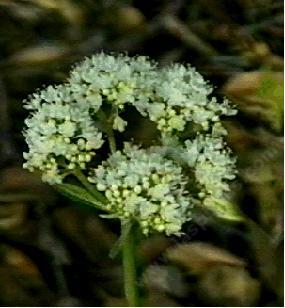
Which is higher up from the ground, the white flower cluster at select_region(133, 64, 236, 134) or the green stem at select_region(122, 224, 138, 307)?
the white flower cluster at select_region(133, 64, 236, 134)

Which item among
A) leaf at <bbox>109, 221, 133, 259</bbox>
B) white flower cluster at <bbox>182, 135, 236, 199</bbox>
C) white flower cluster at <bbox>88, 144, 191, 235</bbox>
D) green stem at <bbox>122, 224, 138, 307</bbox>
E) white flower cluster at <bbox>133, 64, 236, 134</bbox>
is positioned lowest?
green stem at <bbox>122, 224, 138, 307</bbox>

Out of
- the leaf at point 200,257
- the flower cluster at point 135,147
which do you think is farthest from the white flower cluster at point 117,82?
the leaf at point 200,257

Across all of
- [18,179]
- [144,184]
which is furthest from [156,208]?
[18,179]

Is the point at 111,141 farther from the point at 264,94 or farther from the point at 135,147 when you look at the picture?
the point at 264,94


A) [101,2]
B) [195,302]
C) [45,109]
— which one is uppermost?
[101,2]

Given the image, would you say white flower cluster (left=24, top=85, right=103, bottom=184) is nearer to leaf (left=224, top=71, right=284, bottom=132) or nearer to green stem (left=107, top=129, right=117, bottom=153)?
green stem (left=107, top=129, right=117, bottom=153)

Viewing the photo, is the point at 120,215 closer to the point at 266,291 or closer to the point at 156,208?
the point at 156,208

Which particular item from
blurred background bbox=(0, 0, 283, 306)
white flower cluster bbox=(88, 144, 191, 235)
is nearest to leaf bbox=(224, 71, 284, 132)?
blurred background bbox=(0, 0, 283, 306)
